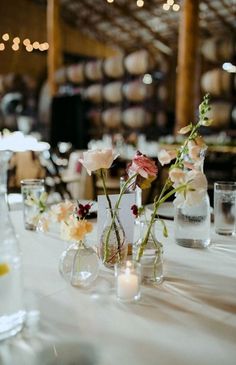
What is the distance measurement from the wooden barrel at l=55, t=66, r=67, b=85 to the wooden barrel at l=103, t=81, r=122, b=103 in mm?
1137

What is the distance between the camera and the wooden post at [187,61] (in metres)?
5.95

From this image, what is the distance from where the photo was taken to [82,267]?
96 centimetres

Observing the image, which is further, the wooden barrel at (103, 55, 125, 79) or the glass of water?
the wooden barrel at (103, 55, 125, 79)

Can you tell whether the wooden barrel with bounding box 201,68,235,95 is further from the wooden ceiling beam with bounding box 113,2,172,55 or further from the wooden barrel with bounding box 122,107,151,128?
the wooden ceiling beam with bounding box 113,2,172,55

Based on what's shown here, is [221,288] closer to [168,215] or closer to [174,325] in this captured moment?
[174,325]

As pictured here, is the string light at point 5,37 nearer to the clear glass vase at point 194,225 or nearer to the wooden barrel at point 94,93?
the wooden barrel at point 94,93

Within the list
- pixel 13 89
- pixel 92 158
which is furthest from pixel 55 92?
pixel 92 158

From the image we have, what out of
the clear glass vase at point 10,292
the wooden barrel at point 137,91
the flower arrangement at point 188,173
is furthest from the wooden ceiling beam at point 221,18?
the clear glass vase at point 10,292

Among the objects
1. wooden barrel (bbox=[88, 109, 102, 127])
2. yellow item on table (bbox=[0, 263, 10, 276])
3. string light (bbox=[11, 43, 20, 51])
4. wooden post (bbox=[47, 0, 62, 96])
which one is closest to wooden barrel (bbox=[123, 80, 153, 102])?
wooden barrel (bbox=[88, 109, 102, 127])

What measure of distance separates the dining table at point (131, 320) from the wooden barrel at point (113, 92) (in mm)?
6225

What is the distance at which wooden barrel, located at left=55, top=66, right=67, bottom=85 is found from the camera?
808 cm

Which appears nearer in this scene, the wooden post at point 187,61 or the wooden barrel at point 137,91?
the wooden post at point 187,61

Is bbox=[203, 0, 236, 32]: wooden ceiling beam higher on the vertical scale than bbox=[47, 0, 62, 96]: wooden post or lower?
higher

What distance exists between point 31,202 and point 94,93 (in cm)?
643
